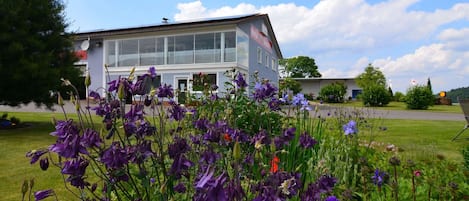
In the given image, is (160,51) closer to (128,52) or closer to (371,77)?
(128,52)

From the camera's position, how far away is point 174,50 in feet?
69.5

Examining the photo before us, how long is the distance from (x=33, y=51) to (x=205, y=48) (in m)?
12.9

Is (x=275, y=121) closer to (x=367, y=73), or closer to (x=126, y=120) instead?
(x=126, y=120)

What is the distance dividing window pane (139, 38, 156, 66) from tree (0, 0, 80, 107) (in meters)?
12.8

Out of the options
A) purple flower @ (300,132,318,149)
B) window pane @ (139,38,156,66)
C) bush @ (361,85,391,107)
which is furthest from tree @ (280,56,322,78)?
purple flower @ (300,132,318,149)

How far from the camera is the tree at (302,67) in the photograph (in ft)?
225

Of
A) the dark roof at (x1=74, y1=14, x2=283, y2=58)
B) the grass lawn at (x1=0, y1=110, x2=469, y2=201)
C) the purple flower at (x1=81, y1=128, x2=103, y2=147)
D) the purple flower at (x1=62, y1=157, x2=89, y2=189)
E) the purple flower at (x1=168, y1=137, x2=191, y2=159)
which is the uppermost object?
the dark roof at (x1=74, y1=14, x2=283, y2=58)

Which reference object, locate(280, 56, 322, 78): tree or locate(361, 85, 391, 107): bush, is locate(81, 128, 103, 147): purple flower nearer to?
locate(361, 85, 391, 107): bush

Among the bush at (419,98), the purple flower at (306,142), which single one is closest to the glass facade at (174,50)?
the bush at (419,98)

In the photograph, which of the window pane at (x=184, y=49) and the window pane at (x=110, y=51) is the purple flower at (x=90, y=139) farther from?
the window pane at (x=110, y=51)

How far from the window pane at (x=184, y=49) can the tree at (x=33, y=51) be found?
39.1ft

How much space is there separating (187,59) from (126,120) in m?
19.7

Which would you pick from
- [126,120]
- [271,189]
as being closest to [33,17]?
[126,120]

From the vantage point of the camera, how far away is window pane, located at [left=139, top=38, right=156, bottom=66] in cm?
2172
